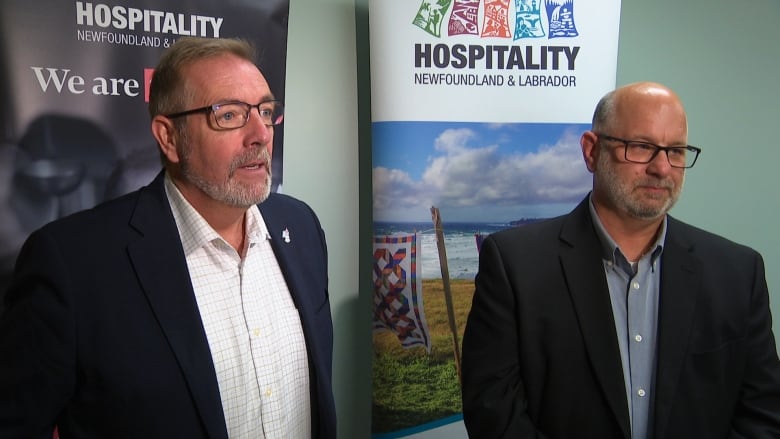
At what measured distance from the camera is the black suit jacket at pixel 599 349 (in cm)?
154

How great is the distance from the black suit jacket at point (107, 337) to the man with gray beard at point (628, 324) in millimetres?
782

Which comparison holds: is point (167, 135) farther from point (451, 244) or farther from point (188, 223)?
point (451, 244)

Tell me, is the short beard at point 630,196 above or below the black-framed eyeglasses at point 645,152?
below

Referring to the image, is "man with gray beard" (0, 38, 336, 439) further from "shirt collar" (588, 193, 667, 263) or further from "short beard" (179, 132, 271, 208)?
"shirt collar" (588, 193, 667, 263)

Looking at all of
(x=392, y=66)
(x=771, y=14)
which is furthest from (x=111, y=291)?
(x=771, y=14)

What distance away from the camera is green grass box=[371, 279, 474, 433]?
2557 mm


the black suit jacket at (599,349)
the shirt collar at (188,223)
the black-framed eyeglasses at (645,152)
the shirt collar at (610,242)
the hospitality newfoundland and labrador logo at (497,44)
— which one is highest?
the hospitality newfoundland and labrador logo at (497,44)

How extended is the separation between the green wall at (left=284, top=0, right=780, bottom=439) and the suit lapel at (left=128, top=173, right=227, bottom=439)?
1.41 metres

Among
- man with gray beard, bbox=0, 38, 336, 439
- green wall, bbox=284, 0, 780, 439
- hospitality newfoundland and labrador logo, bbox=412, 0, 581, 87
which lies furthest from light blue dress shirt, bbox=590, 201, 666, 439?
green wall, bbox=284, 0, 780, 439

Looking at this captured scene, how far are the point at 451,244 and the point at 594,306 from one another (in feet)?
3.51

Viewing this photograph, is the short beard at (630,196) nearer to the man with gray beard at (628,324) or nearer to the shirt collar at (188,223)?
the man with gray beard at (628,324)

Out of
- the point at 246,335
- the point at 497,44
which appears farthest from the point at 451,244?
the point at 246,335

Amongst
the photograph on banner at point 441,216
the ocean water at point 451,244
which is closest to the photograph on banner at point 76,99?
the photograph on banner at point 441,216

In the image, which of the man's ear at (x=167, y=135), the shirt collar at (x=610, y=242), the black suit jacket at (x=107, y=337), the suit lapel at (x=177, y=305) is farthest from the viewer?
the shirt collar at (x=610, y=242)
